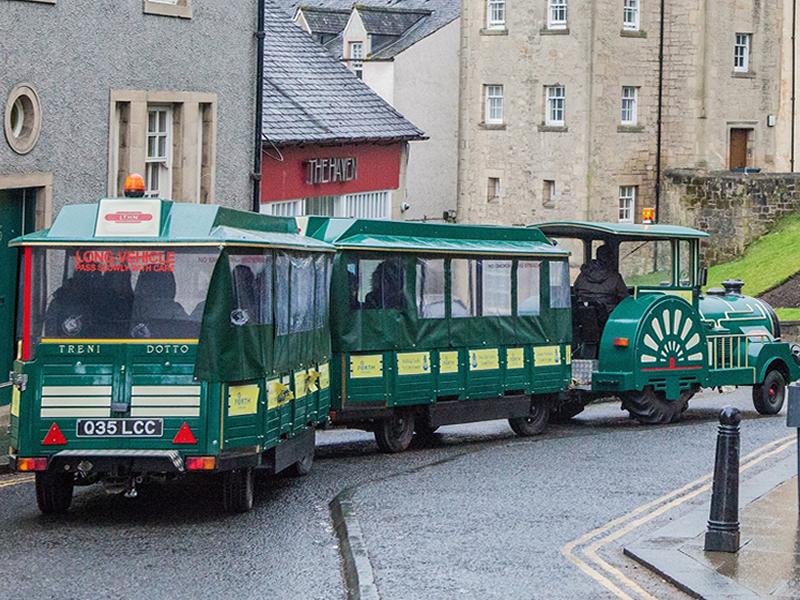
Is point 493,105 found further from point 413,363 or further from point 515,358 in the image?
point 413,363

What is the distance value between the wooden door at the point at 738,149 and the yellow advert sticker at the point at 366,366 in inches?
1711

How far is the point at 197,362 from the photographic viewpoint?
1367 cm

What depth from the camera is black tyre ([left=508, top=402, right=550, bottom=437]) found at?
2192 centimetres

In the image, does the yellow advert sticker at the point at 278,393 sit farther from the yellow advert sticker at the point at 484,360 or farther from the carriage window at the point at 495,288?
the carriage window at the point at 495,288

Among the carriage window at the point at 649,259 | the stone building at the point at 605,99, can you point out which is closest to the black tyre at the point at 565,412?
the carriage window at the point at 649,259

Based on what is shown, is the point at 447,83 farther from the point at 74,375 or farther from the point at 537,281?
the point at 74,375

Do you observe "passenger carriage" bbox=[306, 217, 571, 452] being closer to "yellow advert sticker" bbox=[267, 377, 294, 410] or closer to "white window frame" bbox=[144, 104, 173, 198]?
"yellow advert sticker" bbox=[267, 377, 294, 410]

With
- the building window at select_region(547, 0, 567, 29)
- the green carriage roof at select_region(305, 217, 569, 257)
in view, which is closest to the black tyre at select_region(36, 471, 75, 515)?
the green carriage roof at select_region(305, 217, 569, 257)

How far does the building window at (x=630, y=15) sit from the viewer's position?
193 ft

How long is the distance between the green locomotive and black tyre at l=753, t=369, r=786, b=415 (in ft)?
0.80

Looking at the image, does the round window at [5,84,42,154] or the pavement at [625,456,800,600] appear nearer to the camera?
the pavement at [625,456,800,600]

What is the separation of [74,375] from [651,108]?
47.7m

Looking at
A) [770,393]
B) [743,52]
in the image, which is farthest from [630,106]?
[770,393]

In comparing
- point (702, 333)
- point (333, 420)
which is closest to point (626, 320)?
point (702, 333)
